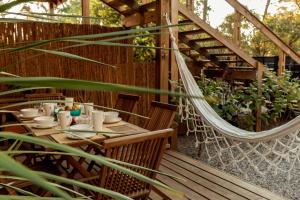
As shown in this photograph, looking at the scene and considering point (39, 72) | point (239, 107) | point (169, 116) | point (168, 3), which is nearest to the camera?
point (169, 116)

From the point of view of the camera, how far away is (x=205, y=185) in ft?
9.41

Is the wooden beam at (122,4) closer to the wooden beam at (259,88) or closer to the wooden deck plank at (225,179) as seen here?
the wooden beam at (259,88)

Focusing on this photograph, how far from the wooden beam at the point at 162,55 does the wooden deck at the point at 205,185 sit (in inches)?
41.4

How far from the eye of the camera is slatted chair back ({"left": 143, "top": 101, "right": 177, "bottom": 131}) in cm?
251

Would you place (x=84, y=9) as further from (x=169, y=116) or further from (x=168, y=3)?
(x=169, y=116)

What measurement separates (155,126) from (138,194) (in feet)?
2.83

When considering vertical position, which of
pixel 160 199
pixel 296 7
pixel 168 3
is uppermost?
pixel 296 7

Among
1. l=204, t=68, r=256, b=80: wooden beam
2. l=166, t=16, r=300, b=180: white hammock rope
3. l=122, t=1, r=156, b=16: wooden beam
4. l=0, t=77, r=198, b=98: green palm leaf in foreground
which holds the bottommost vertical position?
l=166, t=16, r=300, b=180: white hammock rope

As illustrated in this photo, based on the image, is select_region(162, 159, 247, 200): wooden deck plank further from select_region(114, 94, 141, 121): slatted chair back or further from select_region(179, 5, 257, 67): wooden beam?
select_region(179, 5, 257, 67): wooden beam

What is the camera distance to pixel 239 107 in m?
4.95

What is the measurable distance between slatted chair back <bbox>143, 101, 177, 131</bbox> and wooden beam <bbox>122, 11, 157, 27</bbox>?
188cm

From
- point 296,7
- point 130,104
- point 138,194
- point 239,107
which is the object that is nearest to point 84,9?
point 130,104

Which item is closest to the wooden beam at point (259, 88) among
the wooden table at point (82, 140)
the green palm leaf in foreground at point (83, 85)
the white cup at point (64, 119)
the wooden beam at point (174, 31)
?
the wooden beam at point (174, 31)

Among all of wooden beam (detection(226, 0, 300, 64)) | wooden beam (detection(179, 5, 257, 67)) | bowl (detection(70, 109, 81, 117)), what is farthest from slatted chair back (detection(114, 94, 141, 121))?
wooden beam (detection(226, 0, 300, 64))
